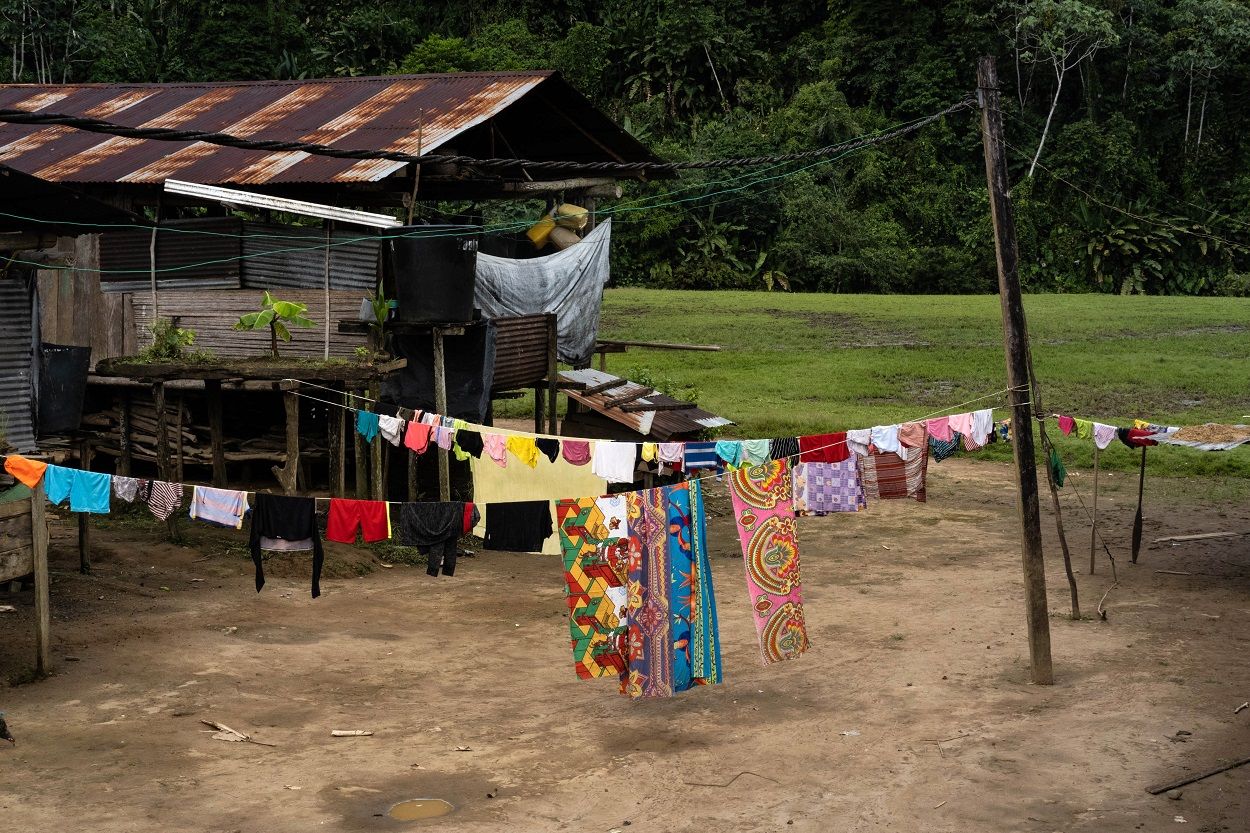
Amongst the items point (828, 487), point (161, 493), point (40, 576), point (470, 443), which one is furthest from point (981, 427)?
point (40, 576)

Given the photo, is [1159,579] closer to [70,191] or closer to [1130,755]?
[1130,755]

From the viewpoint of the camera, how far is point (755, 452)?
10.5 m

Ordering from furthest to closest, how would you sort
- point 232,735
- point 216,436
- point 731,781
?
point 216,436 → point 232,735 → point 731,781

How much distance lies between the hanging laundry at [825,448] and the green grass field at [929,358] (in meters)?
11.9

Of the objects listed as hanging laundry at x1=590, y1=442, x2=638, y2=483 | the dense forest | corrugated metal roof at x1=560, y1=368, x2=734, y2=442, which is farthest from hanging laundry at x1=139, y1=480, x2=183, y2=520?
the dense forest

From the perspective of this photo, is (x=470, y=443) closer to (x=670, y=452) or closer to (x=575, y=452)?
(x=575, y=452)

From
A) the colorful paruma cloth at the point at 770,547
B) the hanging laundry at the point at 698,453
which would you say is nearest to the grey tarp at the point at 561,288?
the hanging laundry at the point at 698,453

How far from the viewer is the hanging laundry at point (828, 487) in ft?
37.6

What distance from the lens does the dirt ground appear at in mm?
8289

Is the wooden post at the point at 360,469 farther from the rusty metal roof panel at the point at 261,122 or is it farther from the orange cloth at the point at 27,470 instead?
the orange cloth at the point at 27,470

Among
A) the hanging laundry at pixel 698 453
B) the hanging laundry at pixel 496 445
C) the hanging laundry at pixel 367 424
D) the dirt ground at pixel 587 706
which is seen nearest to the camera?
the dirt ground at pixel 587 706

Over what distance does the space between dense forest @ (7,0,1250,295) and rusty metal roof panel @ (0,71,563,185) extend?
23302 mm

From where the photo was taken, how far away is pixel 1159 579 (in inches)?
563

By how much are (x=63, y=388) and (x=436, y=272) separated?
436 centimetres
